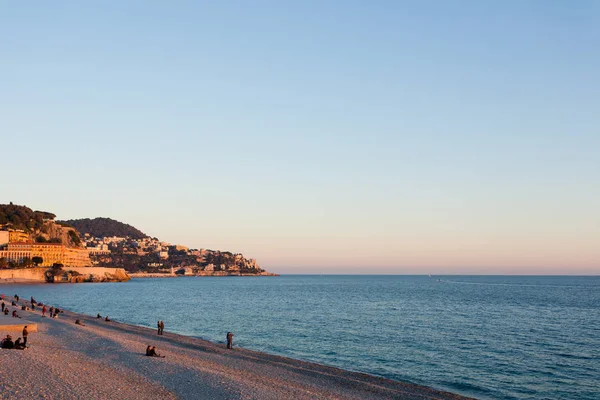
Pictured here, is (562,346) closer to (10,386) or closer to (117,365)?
(117,365)

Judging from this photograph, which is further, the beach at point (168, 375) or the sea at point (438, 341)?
the sea at point (438, 341)

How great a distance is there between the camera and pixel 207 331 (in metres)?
60.2

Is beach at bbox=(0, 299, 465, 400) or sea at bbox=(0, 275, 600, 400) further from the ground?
beach at bbox=(0, 299, 465, 400)

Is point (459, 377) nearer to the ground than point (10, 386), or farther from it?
nearer to the ground

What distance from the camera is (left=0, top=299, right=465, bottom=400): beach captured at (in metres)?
23.2

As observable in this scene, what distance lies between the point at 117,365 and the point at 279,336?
2700 cm

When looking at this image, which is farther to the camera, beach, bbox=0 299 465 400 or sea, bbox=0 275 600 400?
sea, bbox=0 275 600 400

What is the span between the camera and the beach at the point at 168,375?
76.3ft

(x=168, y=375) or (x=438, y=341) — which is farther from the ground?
(x=168, y=375)

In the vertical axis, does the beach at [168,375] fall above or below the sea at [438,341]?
above

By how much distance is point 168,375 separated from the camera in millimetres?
27859

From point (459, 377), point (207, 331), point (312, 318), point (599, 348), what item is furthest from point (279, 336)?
point (599, 348)

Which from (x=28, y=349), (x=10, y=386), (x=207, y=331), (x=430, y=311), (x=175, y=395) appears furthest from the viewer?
(x=430, y=311)

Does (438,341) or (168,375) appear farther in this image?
(438,341)
